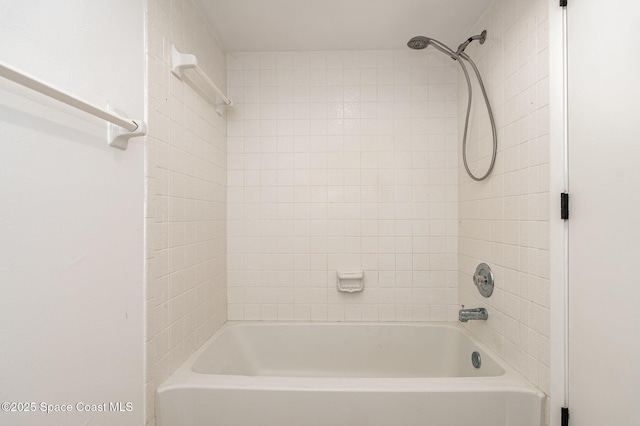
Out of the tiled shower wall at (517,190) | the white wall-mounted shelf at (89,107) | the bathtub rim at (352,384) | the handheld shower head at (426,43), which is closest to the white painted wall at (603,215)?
the tiled shower wall at (517,190)

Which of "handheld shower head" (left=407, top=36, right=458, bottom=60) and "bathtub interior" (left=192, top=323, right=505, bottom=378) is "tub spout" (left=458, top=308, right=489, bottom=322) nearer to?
"bathtub interior" (left=192, top=323, right=505, bottom=378)

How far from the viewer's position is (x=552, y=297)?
107cm

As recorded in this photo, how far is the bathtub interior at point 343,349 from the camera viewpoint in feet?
6.10

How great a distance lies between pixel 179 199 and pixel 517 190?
1.47m

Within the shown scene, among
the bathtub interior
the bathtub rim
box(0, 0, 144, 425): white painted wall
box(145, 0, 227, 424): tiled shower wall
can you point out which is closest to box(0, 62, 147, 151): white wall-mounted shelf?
box(0, 0, 144, 425): white painted wall

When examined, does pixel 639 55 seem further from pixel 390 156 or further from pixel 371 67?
pixel 371 67

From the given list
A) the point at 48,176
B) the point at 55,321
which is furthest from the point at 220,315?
the point at 48,176

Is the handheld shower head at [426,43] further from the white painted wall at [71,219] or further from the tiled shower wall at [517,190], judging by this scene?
the white painted wall at [71,219]

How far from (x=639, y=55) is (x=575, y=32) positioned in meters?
0.29

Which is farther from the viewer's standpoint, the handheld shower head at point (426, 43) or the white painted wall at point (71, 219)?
the handheld shower head at point (426, 43)

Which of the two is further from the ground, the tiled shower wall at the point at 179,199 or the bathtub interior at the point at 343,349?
the tiled shower wall at the point at 179,199

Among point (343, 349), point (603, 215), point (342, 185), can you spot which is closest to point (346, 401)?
point (343, 349)

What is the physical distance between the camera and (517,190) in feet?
4.19

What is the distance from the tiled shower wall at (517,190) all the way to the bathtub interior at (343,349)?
0.35 metres
